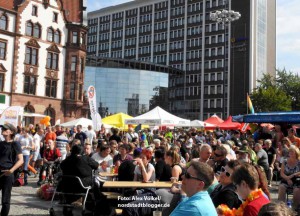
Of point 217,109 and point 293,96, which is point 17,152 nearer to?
point 293,96

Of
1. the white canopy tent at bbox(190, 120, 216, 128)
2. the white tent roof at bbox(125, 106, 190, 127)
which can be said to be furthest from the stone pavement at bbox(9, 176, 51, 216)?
the white canopy tent at bbox(190, 120, 216, 128)

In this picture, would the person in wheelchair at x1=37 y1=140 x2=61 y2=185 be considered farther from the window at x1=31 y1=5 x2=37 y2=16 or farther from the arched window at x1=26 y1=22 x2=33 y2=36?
the window at x1=31 y1=5 x2=37 y2=16

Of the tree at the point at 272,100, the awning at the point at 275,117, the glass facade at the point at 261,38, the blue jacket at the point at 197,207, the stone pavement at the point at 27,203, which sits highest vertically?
the glass facade at the point at 261,38

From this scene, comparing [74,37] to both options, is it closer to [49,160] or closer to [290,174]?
[49,160]

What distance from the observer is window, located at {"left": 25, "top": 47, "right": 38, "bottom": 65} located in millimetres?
45969

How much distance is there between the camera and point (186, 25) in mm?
96438

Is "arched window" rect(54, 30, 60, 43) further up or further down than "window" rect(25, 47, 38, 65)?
further up

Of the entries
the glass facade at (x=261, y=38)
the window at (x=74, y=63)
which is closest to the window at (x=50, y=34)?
the window at (x=74, y=63)

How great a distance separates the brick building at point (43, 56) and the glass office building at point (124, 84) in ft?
106

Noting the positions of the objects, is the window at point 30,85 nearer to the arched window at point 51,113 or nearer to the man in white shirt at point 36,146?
the arched window at point 51,113

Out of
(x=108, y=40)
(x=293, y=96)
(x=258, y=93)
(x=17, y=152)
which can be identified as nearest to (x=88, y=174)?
(x=17, y=152)

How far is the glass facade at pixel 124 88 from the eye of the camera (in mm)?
85250

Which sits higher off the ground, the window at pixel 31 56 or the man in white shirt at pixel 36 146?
the window at pixel 31 56

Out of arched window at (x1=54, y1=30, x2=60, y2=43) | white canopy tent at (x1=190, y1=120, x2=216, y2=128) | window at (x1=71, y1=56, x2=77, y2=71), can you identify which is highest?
arched window at (x1=54, y1=30, x2=60, y2=43)
